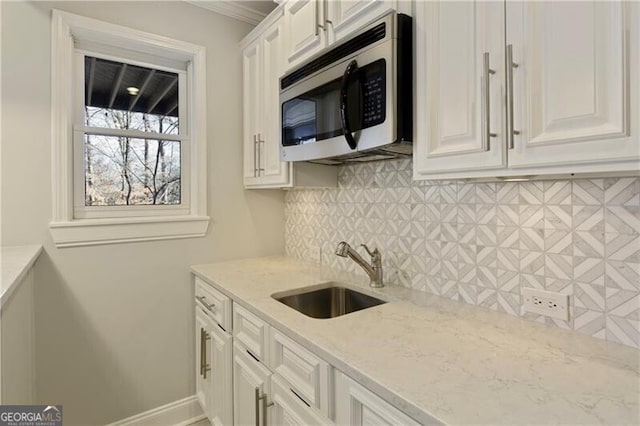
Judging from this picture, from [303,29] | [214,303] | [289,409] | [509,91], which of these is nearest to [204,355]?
[214,303]

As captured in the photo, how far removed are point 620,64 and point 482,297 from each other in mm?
852

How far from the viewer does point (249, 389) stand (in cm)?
143

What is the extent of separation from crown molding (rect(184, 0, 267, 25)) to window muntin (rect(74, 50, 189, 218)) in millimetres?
446

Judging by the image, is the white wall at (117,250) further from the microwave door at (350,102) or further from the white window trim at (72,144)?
the microwave door at (350,102)

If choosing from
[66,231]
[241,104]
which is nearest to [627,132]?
[241,104]

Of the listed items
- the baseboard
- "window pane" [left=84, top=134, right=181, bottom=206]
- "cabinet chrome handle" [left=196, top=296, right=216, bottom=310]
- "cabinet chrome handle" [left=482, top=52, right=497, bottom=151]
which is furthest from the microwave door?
the baseboard

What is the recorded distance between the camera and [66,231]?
177 centimetres

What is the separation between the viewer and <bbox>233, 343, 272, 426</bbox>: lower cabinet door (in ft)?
4.30

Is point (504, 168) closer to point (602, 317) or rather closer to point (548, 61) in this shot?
A: point (548, 61)

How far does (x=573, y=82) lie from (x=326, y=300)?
1.32 m

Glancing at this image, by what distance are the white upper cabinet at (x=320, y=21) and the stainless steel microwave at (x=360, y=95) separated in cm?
8

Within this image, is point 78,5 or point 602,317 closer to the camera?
point 602,317

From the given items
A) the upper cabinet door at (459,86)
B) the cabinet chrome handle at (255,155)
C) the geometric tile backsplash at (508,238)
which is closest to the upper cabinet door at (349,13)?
the upper cabinet door at (459,86)

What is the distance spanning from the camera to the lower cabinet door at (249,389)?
131 cm
